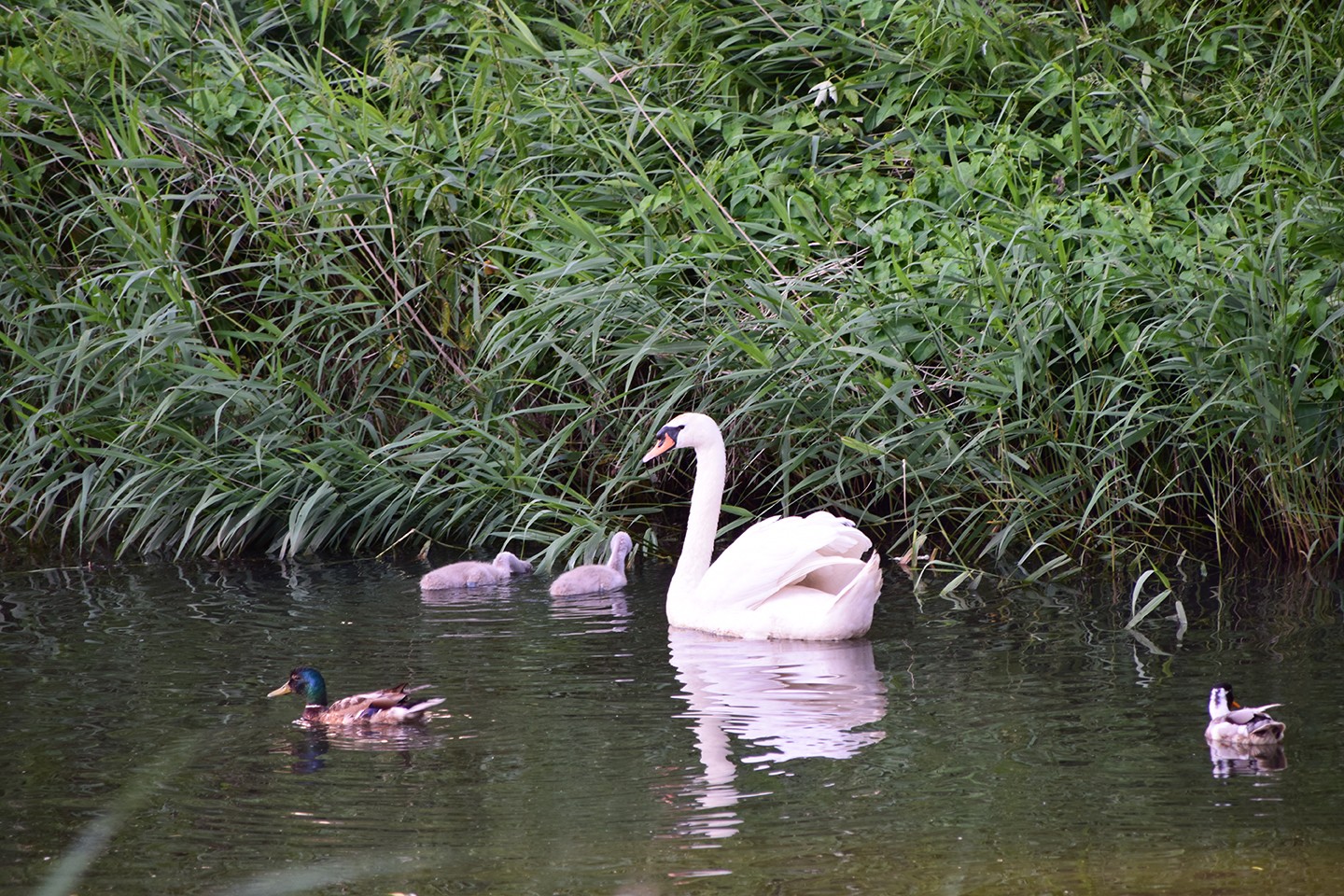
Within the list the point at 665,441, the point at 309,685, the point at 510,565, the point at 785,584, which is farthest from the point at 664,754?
the point at 510,565

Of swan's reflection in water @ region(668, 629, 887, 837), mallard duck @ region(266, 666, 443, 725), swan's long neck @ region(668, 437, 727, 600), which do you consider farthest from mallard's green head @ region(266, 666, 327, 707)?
swan's long neck @ region(668, 437, 727, 600)

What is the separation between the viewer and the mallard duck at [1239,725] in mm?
4348

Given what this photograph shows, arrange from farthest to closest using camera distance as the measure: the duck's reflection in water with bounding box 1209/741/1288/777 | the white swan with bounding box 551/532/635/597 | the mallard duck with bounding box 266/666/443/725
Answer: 1. the white swan with bounding box 551/532/635/597
2. the mallard duck with bounding box 266/666/443/725
3. the duck's reflection in water with bounding box 1209/741/1288/777

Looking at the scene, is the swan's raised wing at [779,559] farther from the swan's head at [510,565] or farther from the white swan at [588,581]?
the swan's head at [510,565]

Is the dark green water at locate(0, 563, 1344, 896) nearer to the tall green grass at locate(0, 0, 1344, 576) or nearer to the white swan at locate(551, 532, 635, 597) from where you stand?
the white swan at locate(551, 532, 635, 597)

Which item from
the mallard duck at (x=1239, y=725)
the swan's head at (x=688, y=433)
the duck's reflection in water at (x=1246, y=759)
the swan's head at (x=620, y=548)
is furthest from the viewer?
the swan's head at (x=620, y=548)

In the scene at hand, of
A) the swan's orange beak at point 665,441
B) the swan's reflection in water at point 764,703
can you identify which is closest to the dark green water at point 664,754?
the swan's reflection in water at point 764,703

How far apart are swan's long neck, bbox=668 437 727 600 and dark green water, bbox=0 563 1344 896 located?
0.31 m

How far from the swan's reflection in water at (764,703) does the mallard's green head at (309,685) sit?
1089 mm

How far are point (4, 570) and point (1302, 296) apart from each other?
19.2 feet

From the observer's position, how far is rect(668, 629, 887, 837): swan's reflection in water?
433 cm

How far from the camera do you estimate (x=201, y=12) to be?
9469 millimetres

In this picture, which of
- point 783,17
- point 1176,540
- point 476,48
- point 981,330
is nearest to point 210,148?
point 476,48

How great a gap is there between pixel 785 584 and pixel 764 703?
1035 millimetres
